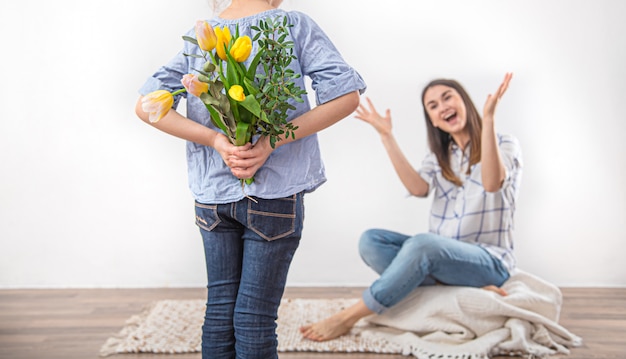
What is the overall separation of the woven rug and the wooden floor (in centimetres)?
4

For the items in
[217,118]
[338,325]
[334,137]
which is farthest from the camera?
[334,137]

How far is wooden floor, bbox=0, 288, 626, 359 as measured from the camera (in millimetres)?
2201

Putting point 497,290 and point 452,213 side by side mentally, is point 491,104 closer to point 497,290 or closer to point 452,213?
point 452,213

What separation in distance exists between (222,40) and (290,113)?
22 centimetres

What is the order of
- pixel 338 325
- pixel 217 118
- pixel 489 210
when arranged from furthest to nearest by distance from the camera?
pixel 489 210, pixel 338 325, pixel 217 118

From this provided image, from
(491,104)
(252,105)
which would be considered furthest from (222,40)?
(491,104)

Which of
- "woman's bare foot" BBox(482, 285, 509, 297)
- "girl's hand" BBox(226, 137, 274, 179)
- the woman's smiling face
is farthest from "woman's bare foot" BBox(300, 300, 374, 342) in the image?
"girl's hand" BBox(226, 137, 274, 179)

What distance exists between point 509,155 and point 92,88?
1952mm

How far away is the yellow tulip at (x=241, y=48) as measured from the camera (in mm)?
1211

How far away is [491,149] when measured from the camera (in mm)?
2258

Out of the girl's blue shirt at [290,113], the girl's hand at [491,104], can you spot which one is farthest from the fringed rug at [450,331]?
the girl's blue shirt at [290,113]

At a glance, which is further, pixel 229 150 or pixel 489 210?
pixel 489 210

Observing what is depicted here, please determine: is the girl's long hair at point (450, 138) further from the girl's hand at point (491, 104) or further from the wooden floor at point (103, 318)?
the wooden floor at point (103, 318)

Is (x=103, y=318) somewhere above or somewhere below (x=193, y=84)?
below
